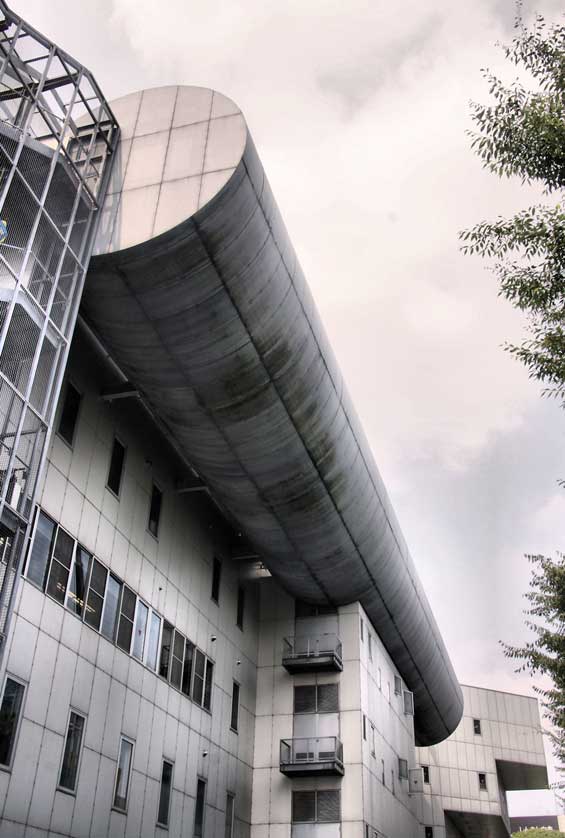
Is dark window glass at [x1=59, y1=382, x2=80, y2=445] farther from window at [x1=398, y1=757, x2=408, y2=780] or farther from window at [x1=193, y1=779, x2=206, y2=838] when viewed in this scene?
window at [x1=398, y1=757, x2=408, y2=780]

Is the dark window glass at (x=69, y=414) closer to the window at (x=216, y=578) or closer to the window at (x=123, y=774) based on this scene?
the window at (x=123, y=774)

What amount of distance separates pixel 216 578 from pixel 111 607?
320 inches

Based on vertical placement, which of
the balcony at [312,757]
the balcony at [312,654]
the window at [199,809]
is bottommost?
the window at [199,809]

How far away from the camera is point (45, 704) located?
1850 cm

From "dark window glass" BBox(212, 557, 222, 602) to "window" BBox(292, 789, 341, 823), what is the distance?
796 cm

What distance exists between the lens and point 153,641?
2441cm

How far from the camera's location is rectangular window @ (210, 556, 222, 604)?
29625mm

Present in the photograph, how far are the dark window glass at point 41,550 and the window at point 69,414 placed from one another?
2.46 m

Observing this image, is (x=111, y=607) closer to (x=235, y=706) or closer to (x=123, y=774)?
(x=123, y=774)

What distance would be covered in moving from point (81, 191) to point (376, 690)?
24.6m

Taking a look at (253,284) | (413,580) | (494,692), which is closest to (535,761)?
(494,692)

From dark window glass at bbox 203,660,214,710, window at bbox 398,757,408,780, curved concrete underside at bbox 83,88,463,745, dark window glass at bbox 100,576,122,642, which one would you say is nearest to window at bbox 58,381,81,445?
curved concrete underside at bbox 83,88,463,745

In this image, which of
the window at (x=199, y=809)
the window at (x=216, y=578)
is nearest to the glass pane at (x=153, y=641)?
the window at (x=216, y=578)

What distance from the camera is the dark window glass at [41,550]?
741 inches
